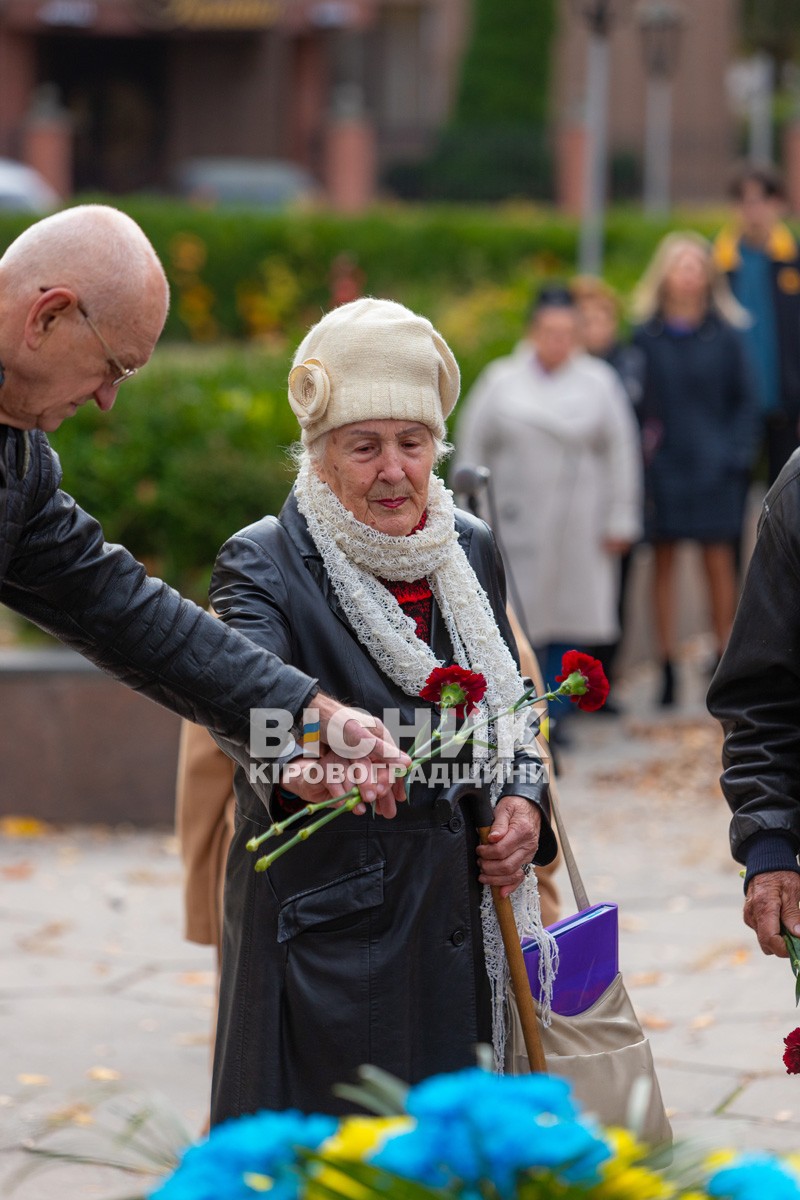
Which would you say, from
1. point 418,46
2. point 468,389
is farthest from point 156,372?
point 418,46

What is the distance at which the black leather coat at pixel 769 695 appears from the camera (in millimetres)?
2902

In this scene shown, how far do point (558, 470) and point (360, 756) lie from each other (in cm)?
589

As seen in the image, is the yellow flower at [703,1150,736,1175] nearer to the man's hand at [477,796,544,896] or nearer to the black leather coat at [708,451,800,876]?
the black leather coat at [708,451,800,876]

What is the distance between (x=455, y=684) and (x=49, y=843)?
4791mm

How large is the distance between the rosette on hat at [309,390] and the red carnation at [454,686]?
55cm

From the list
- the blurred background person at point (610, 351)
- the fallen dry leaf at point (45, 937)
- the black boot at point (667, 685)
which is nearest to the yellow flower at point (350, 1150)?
the fallen dry leaf at point (45, 937)

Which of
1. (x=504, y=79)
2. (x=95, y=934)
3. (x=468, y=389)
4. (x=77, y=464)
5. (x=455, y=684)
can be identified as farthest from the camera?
(x=504, y=79)

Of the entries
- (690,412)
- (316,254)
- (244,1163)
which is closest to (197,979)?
(244,1163)

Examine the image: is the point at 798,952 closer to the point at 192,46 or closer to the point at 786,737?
the point at 786,737

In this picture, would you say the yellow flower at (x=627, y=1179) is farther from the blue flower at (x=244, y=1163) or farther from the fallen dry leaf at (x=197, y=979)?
the fallen dry leaf at (x=197, y=979)

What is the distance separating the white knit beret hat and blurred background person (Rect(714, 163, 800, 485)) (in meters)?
7.17

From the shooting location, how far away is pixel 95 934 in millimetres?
6211

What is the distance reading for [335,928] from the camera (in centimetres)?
300

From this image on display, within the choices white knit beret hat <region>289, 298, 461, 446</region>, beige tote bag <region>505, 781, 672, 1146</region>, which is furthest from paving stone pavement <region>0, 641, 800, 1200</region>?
white knit beret hat <region>289, 298, 461, 446</region>
